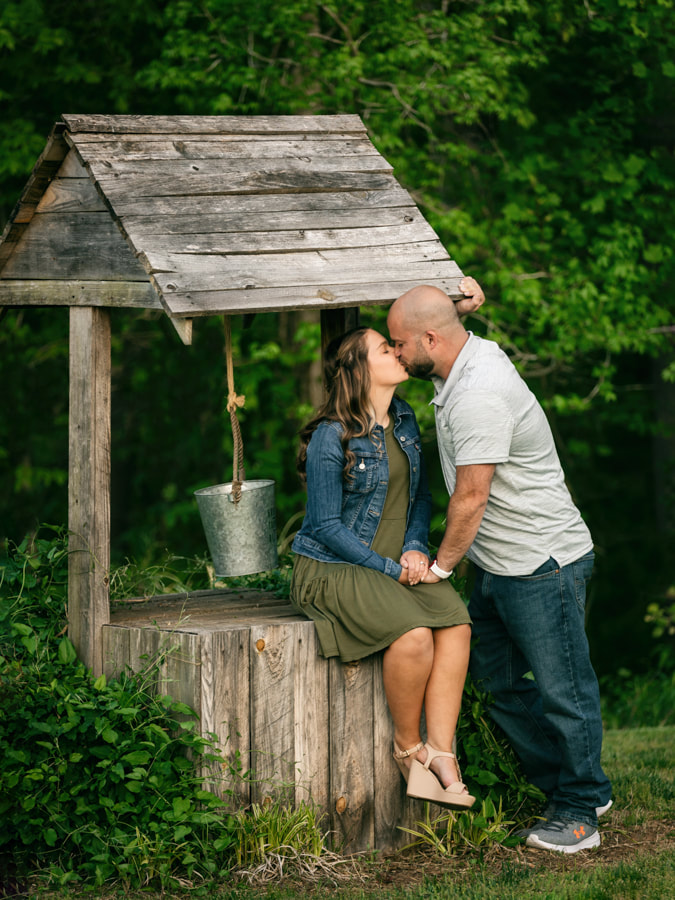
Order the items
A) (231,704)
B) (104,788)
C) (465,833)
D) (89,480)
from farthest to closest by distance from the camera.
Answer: (465,833) < (89,480) < (231,704) < (104,788)

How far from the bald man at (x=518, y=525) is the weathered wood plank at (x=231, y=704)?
0.77 metres

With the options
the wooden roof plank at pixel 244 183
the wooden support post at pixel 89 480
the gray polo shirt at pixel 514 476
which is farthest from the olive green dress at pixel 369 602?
the wooden roof plank at pixel 244 183

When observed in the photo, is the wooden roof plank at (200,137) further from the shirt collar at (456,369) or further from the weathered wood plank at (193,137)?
the shirt collar at (456,369)

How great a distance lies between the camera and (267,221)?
4207 mm

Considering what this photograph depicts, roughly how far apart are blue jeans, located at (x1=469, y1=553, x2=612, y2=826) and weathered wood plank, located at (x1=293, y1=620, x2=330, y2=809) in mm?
A: 734

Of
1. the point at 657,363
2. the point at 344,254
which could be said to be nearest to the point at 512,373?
the point at 344,254

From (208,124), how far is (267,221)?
631 millimetres

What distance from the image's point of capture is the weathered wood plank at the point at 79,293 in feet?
13.3

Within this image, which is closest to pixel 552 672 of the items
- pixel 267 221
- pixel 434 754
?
pixel 434 754

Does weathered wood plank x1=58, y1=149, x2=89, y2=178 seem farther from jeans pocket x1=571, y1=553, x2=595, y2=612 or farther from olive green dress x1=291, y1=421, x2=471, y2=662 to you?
jeans pocket x1=571, y1=553, x2=595, y2=612

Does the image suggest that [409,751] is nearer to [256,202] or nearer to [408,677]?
[408,677]

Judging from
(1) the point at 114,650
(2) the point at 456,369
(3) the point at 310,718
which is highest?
(2) the point at 456,369

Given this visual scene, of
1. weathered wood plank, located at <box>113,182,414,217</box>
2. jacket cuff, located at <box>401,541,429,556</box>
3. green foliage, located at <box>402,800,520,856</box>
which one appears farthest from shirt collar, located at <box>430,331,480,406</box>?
green foliage, located at <box>402,800,520,856</box>

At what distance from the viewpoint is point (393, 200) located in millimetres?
4566
